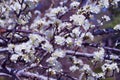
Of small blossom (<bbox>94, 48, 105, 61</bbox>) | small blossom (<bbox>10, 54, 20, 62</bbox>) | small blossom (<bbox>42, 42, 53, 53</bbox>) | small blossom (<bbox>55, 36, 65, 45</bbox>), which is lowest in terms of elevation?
small blossom (<bbox>10, 54, 20, 62</bbox>)

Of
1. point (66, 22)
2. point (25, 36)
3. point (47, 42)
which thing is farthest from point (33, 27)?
point (47, 42)

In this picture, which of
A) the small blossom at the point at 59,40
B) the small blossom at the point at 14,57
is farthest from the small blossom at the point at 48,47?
the small blossom at the point at 14,57

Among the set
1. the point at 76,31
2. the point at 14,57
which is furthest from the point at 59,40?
the point at 14,57

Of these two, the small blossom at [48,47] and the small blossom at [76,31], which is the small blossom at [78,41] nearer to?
the small blossom at [76,31]

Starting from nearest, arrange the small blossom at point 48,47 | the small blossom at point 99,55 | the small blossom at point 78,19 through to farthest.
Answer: the small blossom at point 48,47, the small blossom at point 78,19, the small blossom at point 99,55

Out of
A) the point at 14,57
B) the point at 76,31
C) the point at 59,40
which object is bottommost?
the point at 14,57

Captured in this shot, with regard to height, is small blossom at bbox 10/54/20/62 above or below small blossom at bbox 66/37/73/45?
below

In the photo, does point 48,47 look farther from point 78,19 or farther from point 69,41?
point 78,19

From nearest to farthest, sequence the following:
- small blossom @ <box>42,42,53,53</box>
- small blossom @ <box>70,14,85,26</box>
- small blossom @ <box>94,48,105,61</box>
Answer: small blossom @ <box>42,42,53,53</box> < small blossom @ <box>70,14,85,26</box> < small blossom @ <box>94,48,105,61</box>

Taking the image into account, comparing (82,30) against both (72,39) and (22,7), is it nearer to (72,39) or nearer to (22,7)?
(72,39)

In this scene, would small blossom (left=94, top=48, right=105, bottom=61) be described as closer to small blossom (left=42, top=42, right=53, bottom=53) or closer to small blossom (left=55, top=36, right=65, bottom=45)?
small blossom (left=55, top=36, right=65, bottom=45)

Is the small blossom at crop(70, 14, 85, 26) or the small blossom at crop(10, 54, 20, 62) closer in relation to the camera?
the small blossom at crop(10, 54, 20, 62)

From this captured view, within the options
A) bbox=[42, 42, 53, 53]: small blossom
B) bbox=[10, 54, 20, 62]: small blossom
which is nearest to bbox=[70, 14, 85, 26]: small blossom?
bbox=[42, 42, 53, 53]: small blossom

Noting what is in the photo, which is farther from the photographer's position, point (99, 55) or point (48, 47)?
point (99, 55)
